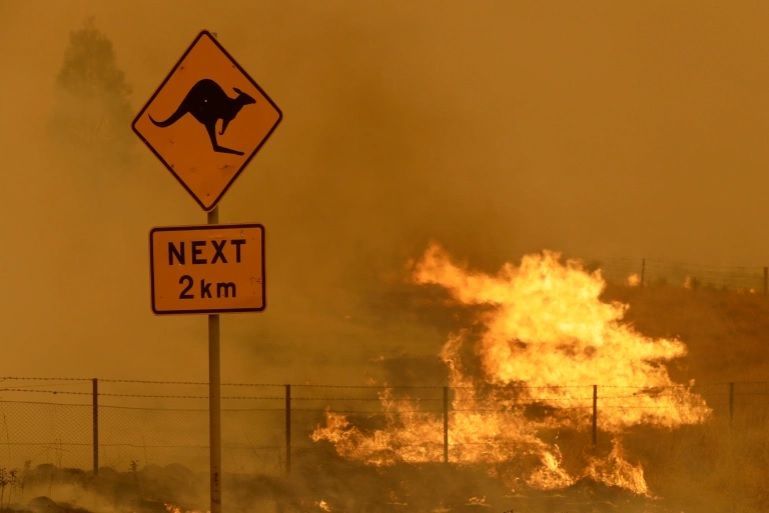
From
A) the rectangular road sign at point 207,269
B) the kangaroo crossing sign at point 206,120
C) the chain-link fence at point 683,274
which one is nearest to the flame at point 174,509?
the rectangular road sign at point 207,269

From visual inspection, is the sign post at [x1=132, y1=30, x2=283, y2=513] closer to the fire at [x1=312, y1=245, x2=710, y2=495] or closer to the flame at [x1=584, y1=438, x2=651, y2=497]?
the flame at [x1=584, y1=438, x2=651, y2=497]

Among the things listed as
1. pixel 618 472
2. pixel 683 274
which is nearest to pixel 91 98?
pixel 683 274

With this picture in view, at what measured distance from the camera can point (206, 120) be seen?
6727mm

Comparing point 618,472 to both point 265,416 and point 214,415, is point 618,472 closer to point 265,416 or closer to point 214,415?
point 265,416

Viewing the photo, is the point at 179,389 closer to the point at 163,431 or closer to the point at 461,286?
the point at 163,431

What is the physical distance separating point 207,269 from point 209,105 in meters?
1.10

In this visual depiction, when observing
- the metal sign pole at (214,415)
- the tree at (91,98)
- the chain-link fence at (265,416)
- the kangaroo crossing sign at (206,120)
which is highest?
the tree at (91,98)

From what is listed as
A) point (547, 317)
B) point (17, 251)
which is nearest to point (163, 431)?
point (547, 317)

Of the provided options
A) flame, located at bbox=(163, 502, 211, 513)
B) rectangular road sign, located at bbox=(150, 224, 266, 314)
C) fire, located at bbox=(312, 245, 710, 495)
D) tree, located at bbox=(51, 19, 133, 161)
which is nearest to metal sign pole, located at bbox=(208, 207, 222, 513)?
rectangular road sign, located at bbox=(150, 224, 266, 314)

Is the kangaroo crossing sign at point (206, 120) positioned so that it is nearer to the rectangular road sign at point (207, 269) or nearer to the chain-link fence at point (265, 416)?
the rectangular road sign at point (207, 269)

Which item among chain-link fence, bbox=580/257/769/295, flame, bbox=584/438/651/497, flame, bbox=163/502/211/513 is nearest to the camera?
flame, bbox=163/502/211/513

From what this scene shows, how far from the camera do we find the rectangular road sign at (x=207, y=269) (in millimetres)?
6477

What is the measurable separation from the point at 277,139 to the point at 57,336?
8164mm

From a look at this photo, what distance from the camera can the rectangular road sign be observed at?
6.48m
